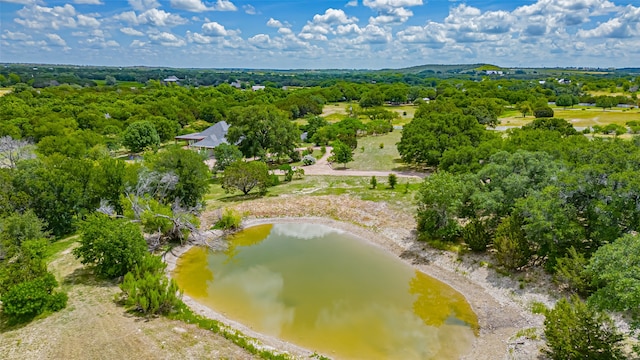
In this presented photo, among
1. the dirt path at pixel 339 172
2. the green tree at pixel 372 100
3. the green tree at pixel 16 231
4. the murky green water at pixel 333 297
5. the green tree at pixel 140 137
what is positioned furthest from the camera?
the green tree at pixel 372 100

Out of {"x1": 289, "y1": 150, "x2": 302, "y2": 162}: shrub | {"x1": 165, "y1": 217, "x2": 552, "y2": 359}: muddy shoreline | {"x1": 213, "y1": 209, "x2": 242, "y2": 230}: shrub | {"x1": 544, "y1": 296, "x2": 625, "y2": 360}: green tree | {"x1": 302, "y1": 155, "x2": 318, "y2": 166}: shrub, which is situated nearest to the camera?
{"x1": 544, "y1": 296, "x2": 625, "y2": 360}: green tree

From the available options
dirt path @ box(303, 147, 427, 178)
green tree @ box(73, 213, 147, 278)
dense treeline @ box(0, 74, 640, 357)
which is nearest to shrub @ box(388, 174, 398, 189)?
dense treeline @ box(0, 74, 640, 357)

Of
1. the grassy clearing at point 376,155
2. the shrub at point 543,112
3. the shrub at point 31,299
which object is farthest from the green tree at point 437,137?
the shrub at point 543,112

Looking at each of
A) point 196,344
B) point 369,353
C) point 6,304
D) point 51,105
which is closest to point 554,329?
point 369,353

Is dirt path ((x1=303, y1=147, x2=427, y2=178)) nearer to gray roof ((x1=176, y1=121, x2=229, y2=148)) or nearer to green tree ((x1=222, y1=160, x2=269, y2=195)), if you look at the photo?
green tree ((x1=222, y1=160, x2=269, y2=195))

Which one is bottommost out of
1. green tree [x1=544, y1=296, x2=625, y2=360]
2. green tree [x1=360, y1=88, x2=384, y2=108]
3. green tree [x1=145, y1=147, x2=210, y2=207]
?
green tree [x1=544, y1=296, x2=625, y2=360]

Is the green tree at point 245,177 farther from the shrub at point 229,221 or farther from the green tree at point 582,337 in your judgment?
the green tree at point 582,337
